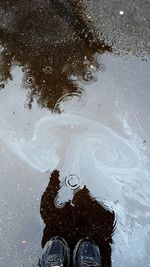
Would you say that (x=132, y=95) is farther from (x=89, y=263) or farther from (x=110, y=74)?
(x=89, y=263)

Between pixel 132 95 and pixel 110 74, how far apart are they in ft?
0.99

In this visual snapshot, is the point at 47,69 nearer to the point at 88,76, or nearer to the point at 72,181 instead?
the point at 88,76

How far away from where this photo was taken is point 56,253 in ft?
12.8

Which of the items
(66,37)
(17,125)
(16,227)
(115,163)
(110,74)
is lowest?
(16,227)

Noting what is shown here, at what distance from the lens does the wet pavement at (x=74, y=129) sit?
4.01 m

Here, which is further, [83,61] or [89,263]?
[83,61]

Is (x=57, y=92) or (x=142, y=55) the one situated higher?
(x=142, y=55)

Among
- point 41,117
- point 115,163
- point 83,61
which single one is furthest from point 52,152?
point 83,61

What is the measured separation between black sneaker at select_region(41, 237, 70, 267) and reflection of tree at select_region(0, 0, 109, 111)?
1290 mm

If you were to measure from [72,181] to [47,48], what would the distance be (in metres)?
1.34

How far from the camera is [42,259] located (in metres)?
3.99

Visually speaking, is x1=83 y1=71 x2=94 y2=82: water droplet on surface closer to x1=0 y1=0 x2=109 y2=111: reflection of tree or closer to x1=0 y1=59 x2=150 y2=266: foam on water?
x1=0 y1=0 x2=109 y2=111: reflection of tree

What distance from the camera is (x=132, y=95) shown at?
4.12 metres

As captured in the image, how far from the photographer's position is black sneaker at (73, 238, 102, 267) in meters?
3.88
